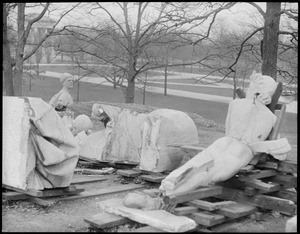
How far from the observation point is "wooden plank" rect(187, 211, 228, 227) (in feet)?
16.7

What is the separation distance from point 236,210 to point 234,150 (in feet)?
2.70

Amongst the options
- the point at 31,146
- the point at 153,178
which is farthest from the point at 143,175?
the point at 31,146

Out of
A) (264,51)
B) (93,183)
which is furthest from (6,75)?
(93,183)

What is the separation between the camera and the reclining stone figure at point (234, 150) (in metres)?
5.24

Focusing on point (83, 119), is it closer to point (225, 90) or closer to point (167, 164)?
point (167, 164)

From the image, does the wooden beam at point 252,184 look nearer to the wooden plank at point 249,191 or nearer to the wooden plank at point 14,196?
the wooden plank at point 249,191

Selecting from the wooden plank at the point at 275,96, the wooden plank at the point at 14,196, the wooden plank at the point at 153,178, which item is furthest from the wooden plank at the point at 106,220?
the wooden plank at the point at 275,96

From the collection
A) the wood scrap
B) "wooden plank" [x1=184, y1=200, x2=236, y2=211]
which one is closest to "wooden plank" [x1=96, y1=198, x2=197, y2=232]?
"wooden plank" [x1=184, y1=200, x2=236, y2=211]

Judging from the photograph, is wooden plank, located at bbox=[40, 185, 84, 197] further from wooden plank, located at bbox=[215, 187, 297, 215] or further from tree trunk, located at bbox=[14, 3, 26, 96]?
tree trunk, located at bbox=[14, 3, 26, 96]

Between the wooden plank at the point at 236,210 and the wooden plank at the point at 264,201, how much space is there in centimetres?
10

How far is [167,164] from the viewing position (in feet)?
24.3

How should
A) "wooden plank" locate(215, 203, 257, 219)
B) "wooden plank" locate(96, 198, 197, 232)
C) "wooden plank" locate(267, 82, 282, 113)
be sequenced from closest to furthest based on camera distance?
"wooden plank" locate(96, 198, 197, 232), "wooden plank" locate(215, 203, 257, 219), "wooden plank" locate(267, 82, 282, 113)

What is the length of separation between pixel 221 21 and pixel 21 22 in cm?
715

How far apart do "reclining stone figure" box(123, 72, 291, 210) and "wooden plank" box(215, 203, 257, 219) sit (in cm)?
37
